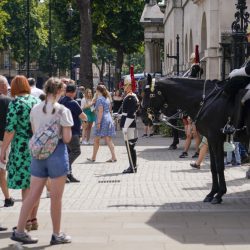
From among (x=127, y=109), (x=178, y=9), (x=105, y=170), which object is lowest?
(x=105, y=170)

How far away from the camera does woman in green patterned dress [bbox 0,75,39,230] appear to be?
10.0 meters

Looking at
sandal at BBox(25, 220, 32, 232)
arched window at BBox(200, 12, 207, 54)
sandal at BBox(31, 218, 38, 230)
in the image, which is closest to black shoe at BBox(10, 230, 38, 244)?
sandal at BBox(25, 220, 32, 232)

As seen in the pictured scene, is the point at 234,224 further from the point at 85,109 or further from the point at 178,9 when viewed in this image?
the point at 178,9

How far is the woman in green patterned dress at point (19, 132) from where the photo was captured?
1002 cm

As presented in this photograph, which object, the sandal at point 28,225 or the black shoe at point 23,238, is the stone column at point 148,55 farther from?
the black shoe at point 23,238

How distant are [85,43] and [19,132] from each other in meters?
25.0

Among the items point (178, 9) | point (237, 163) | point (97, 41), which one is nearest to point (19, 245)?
point (237, 163)

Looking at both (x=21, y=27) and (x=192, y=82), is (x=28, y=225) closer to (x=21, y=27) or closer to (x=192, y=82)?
(x=192, y=82)

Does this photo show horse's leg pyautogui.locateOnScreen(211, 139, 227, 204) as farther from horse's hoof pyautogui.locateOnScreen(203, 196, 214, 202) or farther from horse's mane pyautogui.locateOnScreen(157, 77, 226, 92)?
horse's mane pyautogui.locateOnScreen(157, 77, 226, 92)

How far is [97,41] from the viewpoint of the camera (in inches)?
2486


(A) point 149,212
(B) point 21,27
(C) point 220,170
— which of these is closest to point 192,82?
(C) point 220,170

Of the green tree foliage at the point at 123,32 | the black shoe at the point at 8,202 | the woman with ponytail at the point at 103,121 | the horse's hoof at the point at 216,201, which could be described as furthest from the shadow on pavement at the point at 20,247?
the green tree foliage at the point at 123,32

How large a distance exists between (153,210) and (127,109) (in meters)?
5.86

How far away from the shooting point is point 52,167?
881 cm
